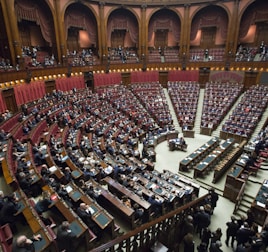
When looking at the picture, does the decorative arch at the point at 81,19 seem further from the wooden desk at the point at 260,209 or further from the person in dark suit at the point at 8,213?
the wooden desk at the point at 260,209

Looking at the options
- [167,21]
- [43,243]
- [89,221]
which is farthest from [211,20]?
[43,243]

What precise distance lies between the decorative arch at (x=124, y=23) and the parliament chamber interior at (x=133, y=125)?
99mm

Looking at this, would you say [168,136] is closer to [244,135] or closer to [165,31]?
Result: [244,135]

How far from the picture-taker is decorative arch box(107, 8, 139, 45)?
62.7ft

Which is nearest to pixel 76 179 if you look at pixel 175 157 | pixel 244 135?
pixel 175 157

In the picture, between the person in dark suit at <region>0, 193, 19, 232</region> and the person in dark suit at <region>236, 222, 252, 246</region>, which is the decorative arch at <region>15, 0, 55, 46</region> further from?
the person in dark suit at <region>236, 222, 252, 246</region>

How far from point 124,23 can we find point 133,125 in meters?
12.0

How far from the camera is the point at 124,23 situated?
19.6 meters

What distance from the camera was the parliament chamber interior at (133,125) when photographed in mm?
4352

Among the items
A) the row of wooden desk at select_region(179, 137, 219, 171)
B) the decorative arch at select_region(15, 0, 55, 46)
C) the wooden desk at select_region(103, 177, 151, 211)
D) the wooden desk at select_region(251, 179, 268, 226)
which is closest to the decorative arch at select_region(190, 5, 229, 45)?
the decorative arch at select_region(15, 0, 55, 46)

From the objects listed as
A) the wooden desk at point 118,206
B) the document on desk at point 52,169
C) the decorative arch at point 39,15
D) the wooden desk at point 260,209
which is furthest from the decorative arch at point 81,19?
the wooden desk at point 260,209

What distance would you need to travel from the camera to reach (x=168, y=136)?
12.3 meters

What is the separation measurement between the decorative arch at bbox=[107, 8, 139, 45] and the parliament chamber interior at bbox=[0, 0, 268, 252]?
0.10 meters

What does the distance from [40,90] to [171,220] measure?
461 inches
